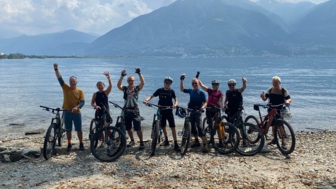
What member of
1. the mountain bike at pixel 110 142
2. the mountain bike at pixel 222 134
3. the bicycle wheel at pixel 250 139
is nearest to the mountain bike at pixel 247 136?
the bicycle wheel at pixel 250 139

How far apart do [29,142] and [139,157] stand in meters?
7.77

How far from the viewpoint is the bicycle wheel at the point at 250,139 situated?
11.4m

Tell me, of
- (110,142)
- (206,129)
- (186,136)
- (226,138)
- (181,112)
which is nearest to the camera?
(110,142)

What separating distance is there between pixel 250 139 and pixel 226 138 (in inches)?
40.2

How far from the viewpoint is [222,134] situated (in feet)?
38.6

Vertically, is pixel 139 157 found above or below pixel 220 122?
below

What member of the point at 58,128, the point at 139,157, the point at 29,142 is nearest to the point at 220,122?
the point at 139,157

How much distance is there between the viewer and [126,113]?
462 inches

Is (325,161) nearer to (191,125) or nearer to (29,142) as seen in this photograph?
(191,125)

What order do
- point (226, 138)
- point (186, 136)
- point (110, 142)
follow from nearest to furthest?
point (110, 142) → point (186, 136) → point (226, 138)

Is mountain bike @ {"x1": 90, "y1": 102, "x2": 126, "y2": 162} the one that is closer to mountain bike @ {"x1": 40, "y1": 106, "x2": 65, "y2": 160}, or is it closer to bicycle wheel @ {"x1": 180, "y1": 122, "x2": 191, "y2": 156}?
mountain bike @ {"x1": 40, "y1": 106, "x2": 65, "y2": 160}

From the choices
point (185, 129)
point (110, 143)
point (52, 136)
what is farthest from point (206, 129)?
point (52, 136)

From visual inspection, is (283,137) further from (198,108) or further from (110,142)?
(110,142)

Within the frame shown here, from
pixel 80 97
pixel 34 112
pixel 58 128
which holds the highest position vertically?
pixel 80 97
